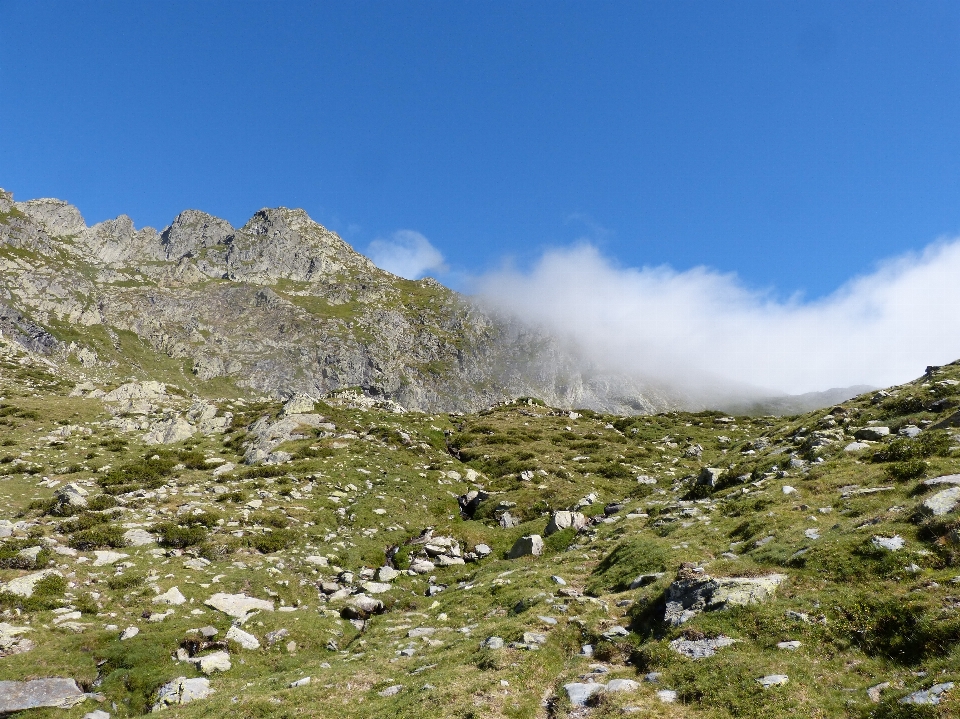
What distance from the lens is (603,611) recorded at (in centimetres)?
1499

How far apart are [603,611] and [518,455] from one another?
30.5m

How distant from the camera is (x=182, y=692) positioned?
13281 millimetres

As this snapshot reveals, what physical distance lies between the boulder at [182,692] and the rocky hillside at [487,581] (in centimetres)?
9

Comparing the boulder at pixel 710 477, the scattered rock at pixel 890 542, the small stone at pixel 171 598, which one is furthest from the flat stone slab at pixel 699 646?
the boulder at pixel 710 477

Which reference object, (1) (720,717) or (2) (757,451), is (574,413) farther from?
(1) (720,717)

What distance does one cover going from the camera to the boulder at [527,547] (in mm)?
25453

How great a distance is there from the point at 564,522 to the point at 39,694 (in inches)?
887

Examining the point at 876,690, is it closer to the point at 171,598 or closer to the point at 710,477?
the point at 171,598

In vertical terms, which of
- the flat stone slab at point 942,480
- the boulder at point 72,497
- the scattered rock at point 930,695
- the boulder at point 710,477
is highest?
the boulder at point 72,497

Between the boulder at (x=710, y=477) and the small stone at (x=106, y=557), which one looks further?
the boulder at (x=710, y=477)

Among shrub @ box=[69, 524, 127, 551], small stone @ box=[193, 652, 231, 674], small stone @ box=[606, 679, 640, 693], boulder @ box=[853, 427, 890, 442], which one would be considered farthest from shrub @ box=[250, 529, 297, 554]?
boulder @ box=[853, 427, 890, 442]

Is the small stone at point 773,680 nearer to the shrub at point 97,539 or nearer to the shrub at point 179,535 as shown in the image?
the shrub at point 179,535

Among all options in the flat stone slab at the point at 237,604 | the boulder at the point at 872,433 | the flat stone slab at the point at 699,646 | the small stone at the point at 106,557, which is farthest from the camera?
the boulder at the point at 872,433

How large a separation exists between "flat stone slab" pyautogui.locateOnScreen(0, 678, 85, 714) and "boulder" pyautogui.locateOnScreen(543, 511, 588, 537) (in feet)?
68.4
